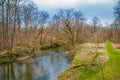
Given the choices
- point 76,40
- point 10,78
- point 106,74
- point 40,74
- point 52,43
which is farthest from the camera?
point 76,40

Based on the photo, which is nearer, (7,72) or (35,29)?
(7,72)

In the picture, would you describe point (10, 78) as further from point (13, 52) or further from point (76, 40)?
point (76, 40)

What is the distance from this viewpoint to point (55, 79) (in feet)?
60.8

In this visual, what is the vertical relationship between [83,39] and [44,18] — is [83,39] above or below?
below

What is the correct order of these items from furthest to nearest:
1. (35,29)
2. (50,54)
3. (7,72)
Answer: (35,29)
(50,54)
(7,72)

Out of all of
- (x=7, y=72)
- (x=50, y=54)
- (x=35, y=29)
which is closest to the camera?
(x=7, y=72)

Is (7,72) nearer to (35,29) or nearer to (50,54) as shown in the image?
(50,54)

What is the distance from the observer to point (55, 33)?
2943 inches

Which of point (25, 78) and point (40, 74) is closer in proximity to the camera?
point (25, 78)

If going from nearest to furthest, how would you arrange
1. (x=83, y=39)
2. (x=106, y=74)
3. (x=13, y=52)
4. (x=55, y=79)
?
(x=106, y=74) → (x=55, y=79) → (x=13, y=52) → (x=83, y=39)

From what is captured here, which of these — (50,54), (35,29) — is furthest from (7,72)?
(35,29)

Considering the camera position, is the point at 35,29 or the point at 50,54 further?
the point at 35,29

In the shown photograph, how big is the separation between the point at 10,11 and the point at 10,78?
762 inches

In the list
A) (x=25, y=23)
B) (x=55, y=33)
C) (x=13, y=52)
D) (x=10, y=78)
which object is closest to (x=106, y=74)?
(x=10, y=78)
